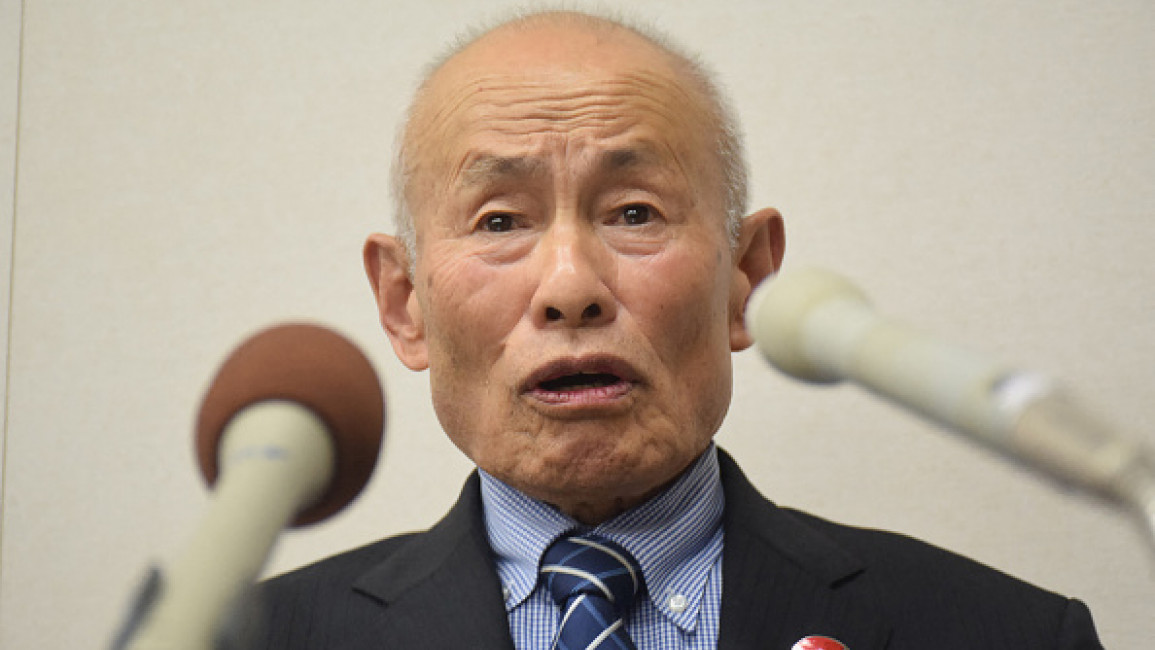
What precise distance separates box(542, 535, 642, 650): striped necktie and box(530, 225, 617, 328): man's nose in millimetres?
325

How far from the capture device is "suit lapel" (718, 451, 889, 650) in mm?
1589

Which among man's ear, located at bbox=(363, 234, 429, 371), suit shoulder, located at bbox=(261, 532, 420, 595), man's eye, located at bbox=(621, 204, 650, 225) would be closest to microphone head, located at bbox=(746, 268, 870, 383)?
man's eye, located at bbox=(621, 204, 650, 225)

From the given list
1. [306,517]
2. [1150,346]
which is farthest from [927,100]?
[306,517]

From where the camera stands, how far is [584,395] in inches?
59.9

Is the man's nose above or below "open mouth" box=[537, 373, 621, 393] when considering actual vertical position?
above

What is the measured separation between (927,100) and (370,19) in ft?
3.77

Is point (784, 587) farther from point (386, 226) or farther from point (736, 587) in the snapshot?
point (386, 226)

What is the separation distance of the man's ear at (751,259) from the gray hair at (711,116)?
0.11 feet

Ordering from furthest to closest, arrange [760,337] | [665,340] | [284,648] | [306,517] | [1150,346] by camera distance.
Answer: [1150,346] < [284,648] < [665,340] < [760,337] < [306,517]

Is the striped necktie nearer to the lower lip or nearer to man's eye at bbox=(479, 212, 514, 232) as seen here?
the lower lip

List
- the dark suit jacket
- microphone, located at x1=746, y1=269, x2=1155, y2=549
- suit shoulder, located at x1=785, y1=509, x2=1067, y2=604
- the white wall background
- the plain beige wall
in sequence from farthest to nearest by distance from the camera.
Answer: the plain beige wall → the white wall background → suit shoulder, located at x1=785, y1=509, x2=1067, y2=604 → the dark suit jacket → microphone, located at x1=746, y1=269, x2=1155, y2=549

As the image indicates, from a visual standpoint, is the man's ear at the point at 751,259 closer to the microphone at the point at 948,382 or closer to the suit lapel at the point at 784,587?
the suit lapel at the point at 784,587

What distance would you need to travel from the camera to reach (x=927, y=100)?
2.35 metres

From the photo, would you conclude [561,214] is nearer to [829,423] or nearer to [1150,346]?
[829,423]
